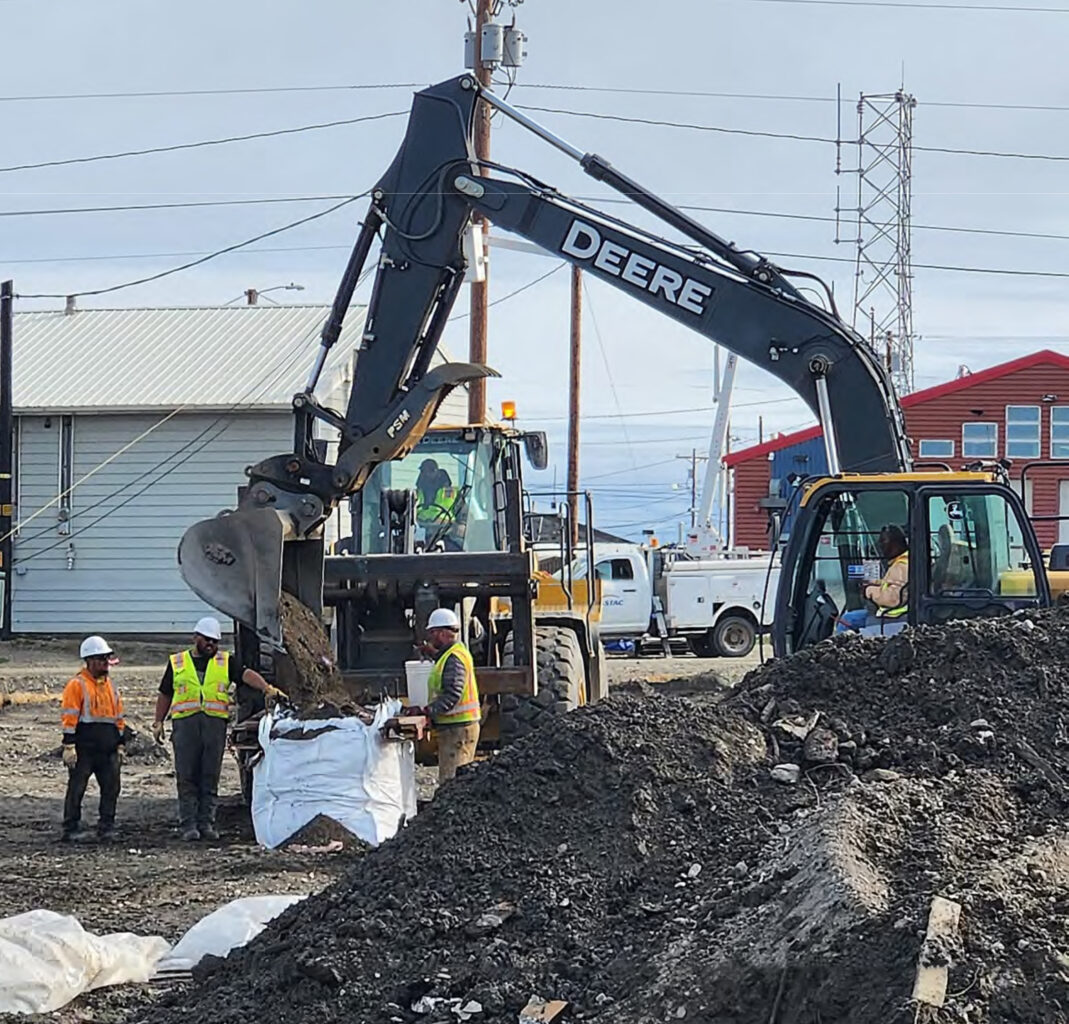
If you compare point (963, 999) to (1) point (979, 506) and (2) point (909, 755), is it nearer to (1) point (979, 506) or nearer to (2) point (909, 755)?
(2) point (909, 755)

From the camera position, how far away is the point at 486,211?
12.4 m

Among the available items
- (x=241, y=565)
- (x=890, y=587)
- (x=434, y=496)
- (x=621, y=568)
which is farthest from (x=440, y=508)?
(x=621, y=568)

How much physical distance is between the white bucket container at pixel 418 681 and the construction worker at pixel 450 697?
0.40 meters

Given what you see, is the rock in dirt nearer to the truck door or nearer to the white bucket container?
the white bucket container

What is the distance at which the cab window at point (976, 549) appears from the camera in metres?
10.6

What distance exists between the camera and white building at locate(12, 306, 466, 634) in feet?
92.9

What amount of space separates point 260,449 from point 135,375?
284 centimetres

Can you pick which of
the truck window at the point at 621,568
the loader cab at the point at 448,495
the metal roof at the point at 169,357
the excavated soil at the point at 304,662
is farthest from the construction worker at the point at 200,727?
the truck window at the point at 621,568

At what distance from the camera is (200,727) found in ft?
37.7

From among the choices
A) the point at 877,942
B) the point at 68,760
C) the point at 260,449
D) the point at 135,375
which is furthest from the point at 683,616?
the point at 877,942

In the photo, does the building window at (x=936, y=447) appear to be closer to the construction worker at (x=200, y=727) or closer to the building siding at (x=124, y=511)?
the building siding at (x=124, y=511)

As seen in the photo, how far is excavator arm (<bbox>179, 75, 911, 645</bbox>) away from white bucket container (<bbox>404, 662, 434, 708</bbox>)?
2.77 ft

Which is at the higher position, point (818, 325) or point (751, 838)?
point (818, 325)

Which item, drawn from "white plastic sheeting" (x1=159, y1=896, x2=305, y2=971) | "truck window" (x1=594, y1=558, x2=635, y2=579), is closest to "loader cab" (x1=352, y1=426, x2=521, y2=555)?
"white plastic sheeting" (x1=159, y1=896, x2=305, y2=971)
